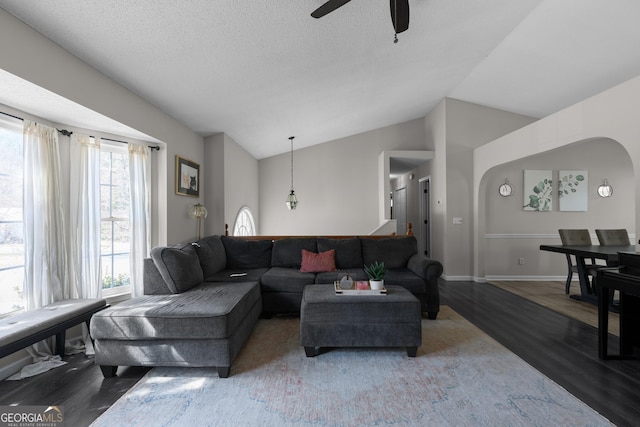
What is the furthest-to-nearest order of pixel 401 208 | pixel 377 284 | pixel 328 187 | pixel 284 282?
1. pixel 401 208
2. pixel 328 187
3. pixel 284 282
4. pixel 377 284

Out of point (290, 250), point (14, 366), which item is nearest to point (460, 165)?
point (290, 250)

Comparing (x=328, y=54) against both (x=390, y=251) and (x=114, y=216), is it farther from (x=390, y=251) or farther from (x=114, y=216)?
(x=114, y=216)

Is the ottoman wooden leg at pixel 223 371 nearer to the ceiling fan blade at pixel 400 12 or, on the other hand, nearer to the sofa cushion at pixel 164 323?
the sofa cushion at pixel 164 323

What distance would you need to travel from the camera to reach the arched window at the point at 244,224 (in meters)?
5.80

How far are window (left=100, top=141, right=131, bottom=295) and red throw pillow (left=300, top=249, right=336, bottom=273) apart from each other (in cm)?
211

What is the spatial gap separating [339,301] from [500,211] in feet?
14.5

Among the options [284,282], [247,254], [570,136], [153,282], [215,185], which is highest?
[570,136]

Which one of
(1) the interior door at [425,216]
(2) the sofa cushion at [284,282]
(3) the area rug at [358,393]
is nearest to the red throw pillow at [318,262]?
(2) the sofa cushion at [284,282]

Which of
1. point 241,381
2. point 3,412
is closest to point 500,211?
point 241,381

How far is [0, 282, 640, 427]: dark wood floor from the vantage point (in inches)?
71.9

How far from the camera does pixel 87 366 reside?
92.4 inches

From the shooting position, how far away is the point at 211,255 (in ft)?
12.1

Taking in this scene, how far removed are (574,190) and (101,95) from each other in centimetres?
721

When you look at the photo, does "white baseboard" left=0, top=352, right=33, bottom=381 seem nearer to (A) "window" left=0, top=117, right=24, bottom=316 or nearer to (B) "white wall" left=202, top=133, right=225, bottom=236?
(A) "window" left=0, top=117, right=24, bottom=316
